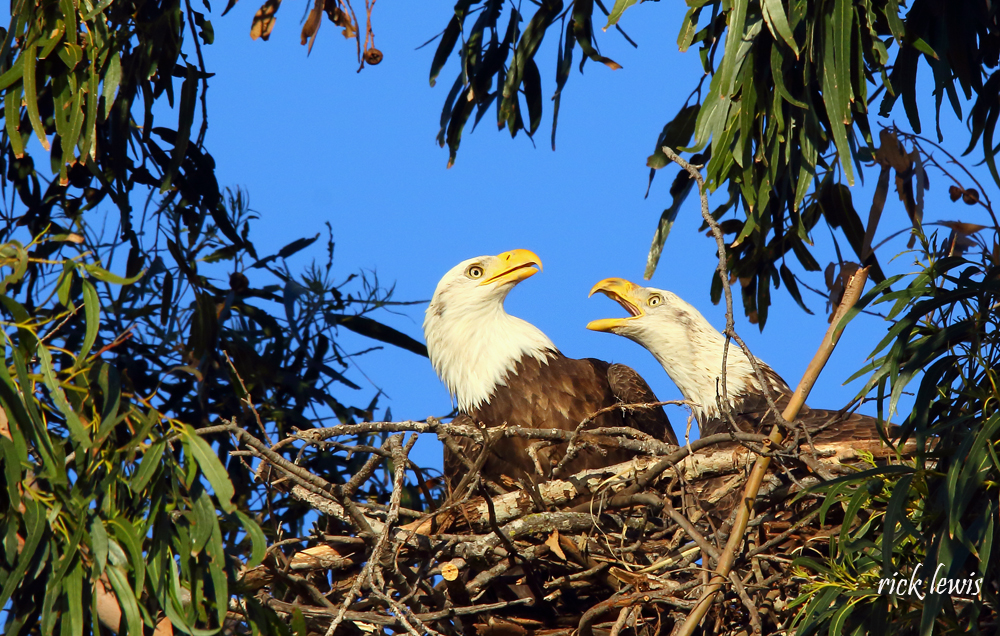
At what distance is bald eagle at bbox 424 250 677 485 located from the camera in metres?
5.23

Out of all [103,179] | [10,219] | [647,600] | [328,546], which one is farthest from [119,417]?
[10,219]

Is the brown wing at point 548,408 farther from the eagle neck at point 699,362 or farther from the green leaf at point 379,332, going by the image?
the green leaf at point 379,332

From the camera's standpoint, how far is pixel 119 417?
266 centimetres

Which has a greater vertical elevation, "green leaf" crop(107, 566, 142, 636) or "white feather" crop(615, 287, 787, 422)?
"white feather" crop(615, 287, 787, 422)

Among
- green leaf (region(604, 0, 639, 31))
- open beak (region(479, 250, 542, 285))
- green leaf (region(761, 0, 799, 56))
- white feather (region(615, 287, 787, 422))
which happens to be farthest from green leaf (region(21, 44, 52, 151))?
white feather (region(615, 287, 787, 422))

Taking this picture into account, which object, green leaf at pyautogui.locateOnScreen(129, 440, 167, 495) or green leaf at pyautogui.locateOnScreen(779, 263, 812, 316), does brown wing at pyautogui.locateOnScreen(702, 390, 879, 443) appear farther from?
green leaf at pyautogui.locateOnScreen(129, 440, 167, 495)

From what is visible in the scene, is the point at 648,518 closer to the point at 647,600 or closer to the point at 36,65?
the point at 647,600

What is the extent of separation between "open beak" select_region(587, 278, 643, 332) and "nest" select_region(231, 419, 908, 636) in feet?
5.29

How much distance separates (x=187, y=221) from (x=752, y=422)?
2890mm

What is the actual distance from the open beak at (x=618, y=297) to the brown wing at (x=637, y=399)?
532 mm

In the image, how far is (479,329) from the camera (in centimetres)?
593

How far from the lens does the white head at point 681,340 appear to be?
567cm

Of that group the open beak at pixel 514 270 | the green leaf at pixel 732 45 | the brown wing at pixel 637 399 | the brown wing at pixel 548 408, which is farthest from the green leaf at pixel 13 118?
the brown wing at pixel 637 399

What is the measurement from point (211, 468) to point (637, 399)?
3.00 meters
